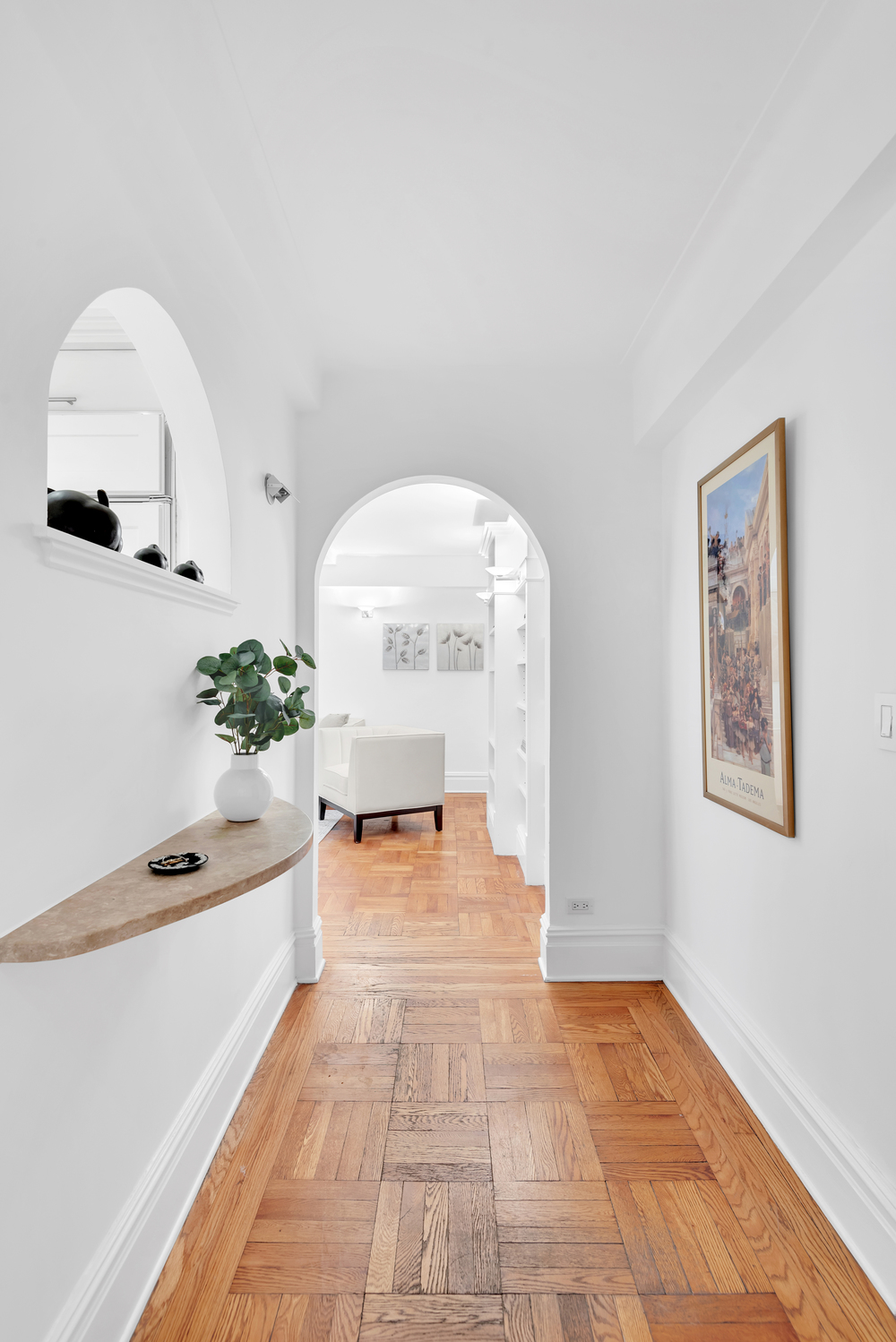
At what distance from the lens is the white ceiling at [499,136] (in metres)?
1.39

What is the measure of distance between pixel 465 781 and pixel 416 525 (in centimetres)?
285

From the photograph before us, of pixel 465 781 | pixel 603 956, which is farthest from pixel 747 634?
pixel 465 781

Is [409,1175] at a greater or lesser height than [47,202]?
lesser

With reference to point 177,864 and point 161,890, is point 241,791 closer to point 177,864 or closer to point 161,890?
point 177,864

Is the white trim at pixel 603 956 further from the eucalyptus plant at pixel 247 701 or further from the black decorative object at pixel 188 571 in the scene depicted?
the black decorative object at pixel 188 571

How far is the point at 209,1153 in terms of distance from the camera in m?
1.85

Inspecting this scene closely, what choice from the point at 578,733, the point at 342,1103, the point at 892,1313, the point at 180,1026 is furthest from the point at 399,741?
the point at 892,1313

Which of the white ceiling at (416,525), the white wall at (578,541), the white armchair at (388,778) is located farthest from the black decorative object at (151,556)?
the white armchair at (388,778)

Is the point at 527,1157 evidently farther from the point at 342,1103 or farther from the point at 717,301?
the point at 717,301

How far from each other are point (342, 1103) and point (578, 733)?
1551 mm

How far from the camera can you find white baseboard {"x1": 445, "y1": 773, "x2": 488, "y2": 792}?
7.66 meters

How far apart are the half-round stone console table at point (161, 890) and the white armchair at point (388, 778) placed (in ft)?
11.2

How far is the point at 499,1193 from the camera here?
1749mm

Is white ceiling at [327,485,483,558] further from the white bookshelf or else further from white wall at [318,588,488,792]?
white wall at [318,588,488,792]
